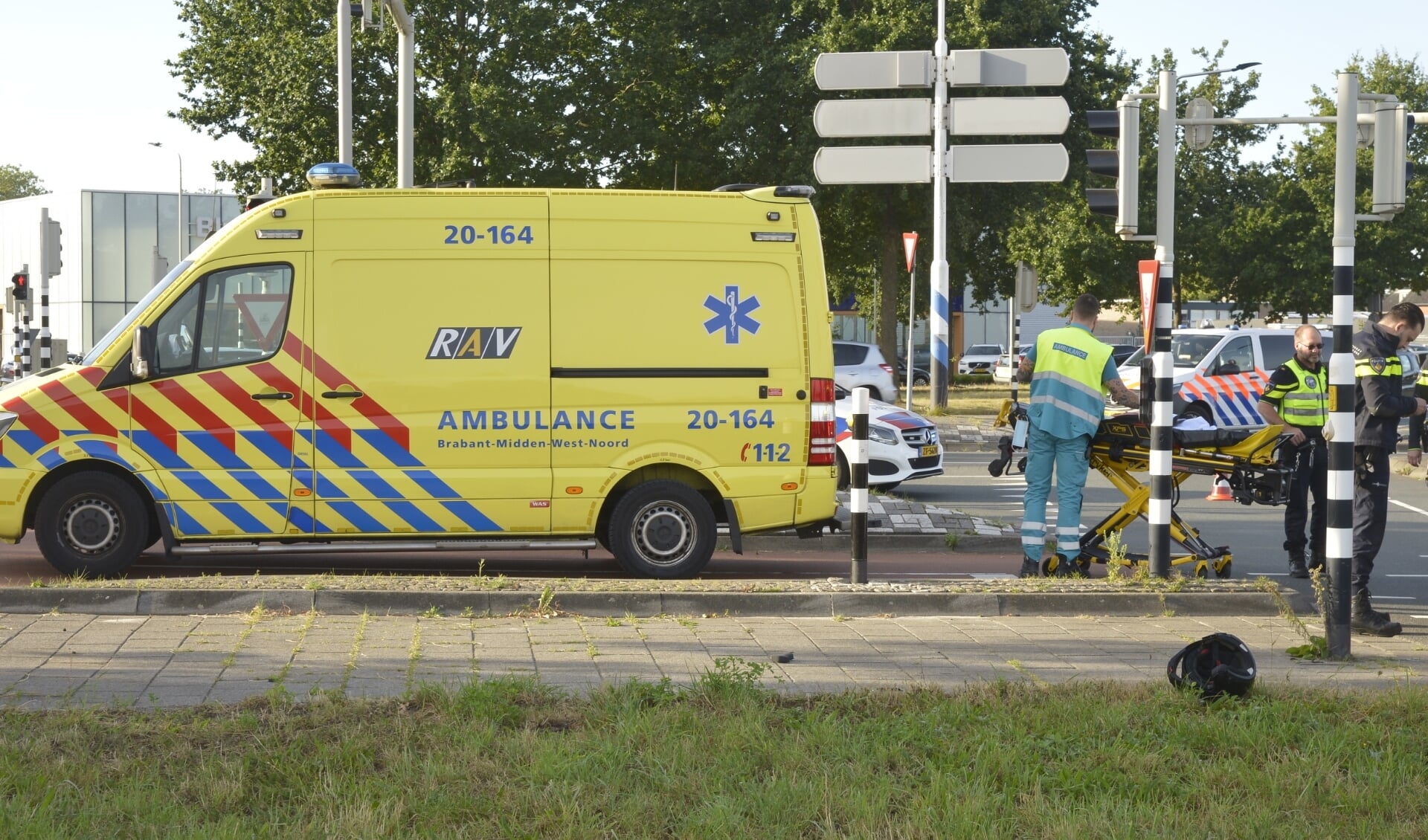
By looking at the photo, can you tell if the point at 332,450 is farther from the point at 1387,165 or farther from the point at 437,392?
the point at 1387,165

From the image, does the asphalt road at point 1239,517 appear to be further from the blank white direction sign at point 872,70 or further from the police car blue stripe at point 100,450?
the police car blue stripe at point 100,450

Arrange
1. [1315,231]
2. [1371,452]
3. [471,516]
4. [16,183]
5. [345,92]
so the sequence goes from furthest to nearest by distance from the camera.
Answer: [16,183]
[1315,231]
[345,92]
[471,516]
[1371,452]

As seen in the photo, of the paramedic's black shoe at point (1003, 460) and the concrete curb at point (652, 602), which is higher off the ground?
the paramedic's black shoe at point (1003, 460)

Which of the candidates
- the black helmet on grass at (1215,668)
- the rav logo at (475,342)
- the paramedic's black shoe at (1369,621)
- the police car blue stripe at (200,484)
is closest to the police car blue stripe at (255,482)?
the police car blue stripe at (200,484)

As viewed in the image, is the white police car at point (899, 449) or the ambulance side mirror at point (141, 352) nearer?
the ambulance side mirror at point (141, 352)

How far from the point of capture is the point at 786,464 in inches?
382

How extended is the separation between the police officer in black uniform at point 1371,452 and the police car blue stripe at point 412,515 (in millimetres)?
5424

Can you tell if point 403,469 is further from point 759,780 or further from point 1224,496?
point 1224,496

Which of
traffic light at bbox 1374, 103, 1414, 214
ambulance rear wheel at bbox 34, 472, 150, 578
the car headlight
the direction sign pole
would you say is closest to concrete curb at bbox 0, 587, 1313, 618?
ambulance rear wheel at bbox 34, 472, 150, 578

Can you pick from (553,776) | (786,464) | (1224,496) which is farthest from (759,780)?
(1224,496)

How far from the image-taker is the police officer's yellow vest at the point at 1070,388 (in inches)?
380

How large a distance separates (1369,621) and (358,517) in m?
5.91

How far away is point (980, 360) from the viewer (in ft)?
214

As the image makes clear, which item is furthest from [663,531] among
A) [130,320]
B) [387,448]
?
[130,320]
